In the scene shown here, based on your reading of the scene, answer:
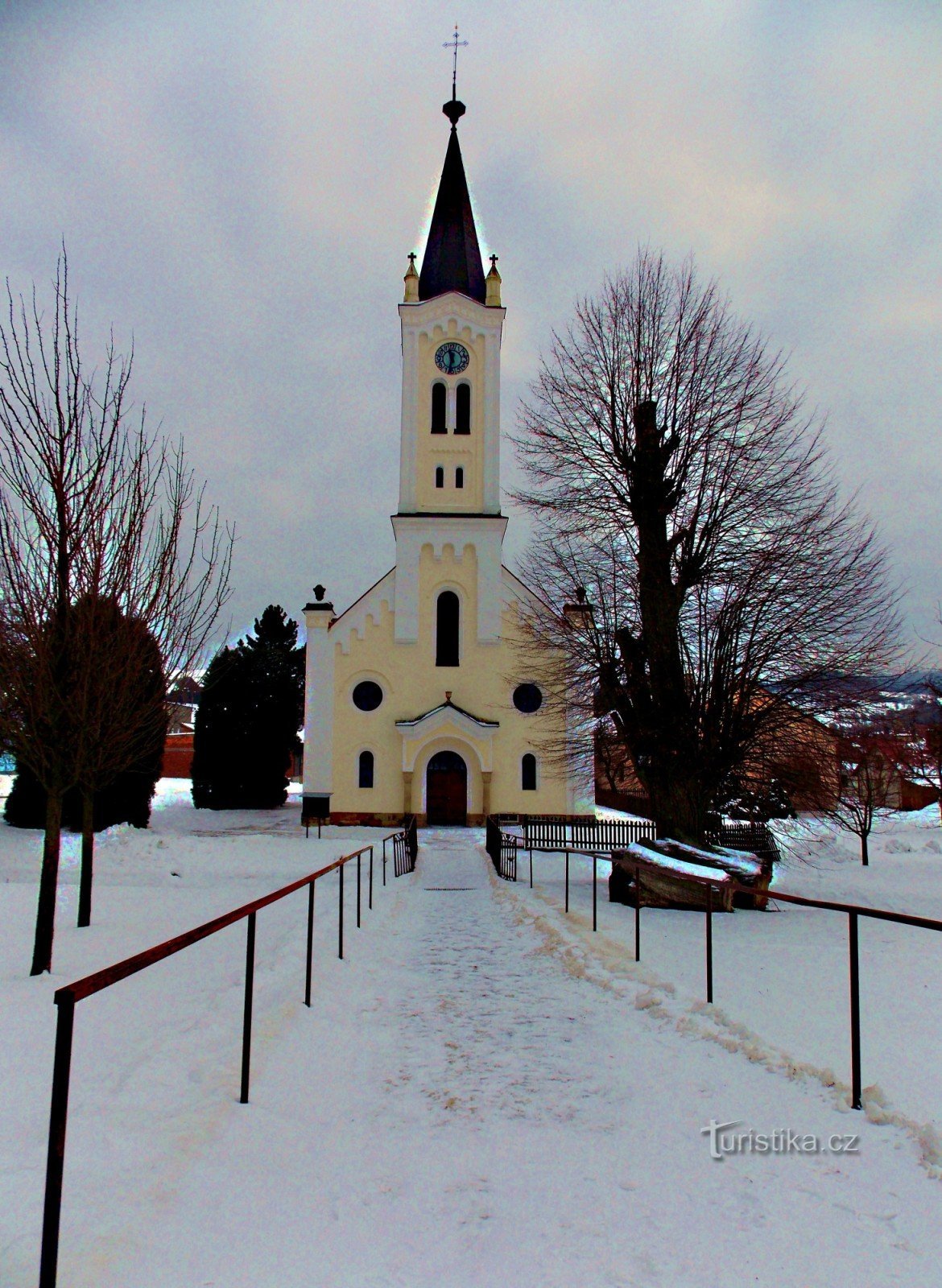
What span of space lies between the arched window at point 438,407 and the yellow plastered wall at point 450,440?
0.17 metres

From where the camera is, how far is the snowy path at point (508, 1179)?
2.74 meters

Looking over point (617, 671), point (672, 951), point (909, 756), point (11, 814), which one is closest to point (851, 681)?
point (617, 671)

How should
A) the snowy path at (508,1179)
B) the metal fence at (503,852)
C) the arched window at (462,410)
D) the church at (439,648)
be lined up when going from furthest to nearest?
1. the arched window at (462,410)
2. the church at (439,648)
3. the metal fence at (503,852)
4. the snowy path at (508,1179)

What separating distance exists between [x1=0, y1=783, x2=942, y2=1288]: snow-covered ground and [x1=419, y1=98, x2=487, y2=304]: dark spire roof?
30.0m

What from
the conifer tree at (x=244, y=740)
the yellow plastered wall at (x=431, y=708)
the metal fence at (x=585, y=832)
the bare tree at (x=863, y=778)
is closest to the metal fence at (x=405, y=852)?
the metal fence at (x=585, y=832)

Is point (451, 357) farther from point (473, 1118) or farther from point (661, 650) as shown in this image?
point (473, 1118)

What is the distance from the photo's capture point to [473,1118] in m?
4.04

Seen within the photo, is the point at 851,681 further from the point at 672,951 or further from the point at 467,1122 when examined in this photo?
the point at 467,1122

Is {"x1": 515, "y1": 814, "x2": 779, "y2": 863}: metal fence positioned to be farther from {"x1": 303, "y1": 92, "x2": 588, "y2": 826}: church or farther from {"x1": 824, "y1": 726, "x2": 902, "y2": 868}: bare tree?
{"x1": 824, "y1": 726, "x2": 902, "y2": 868}: bare tree

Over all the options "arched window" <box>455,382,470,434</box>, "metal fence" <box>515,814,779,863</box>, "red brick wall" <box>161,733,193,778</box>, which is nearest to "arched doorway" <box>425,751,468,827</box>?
"metal fence" <box>515,814,779,863</box>

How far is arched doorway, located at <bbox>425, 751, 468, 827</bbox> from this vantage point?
94.4ft

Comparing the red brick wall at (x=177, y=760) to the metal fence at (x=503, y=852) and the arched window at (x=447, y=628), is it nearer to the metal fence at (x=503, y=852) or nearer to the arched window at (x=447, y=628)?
the arched window at (x=447, y=628)

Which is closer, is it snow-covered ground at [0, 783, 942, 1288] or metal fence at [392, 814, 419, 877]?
snow-covered ground at [0, 783, 942, 1288]

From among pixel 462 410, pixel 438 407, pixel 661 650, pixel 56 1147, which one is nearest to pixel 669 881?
pixel 661 650
